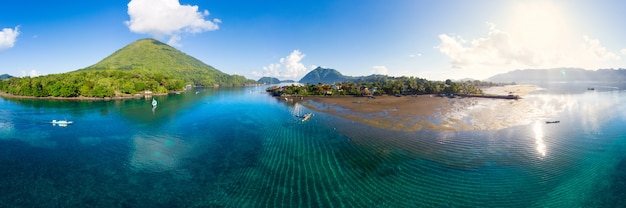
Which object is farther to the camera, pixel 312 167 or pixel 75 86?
pixel 75 86

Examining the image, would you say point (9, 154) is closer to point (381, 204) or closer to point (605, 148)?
point (381, 204)

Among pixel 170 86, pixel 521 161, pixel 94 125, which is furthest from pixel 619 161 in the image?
pixel 170 86

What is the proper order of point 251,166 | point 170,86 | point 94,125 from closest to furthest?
point 251,166 < point 94,125 < point 170,86

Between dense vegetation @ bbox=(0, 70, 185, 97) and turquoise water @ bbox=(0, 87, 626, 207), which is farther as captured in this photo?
dense vegetation @ bbox=(0, 70, 185, 97)

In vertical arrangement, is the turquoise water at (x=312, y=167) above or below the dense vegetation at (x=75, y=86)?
below

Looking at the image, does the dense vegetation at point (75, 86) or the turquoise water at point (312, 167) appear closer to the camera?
the turquoise water at point (312, 167)

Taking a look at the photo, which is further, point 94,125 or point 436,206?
point 94,125

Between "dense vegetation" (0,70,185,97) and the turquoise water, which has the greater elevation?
"dense vegetation" (0,70,185,97)

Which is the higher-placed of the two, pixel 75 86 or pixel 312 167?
pixel 75 86
